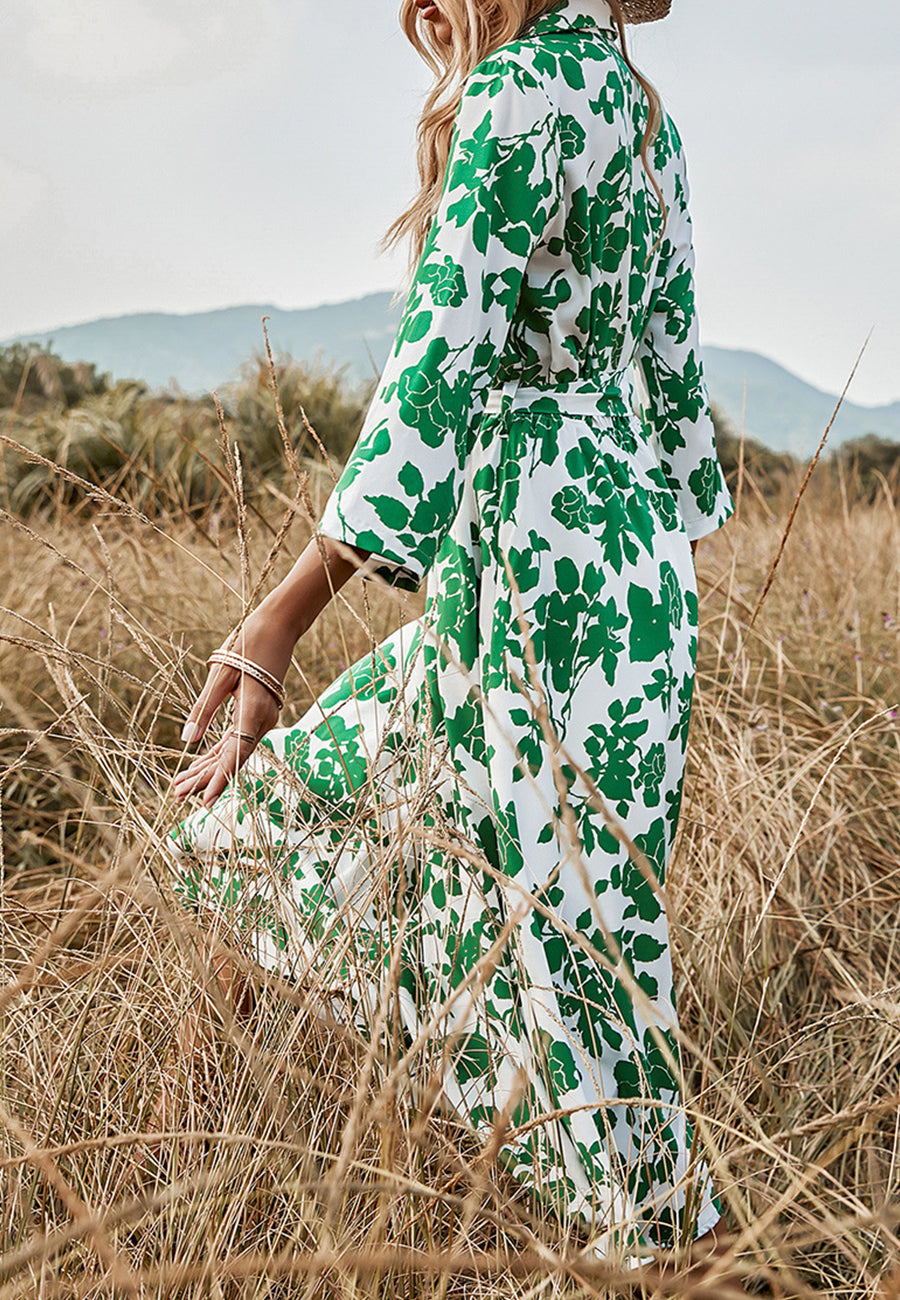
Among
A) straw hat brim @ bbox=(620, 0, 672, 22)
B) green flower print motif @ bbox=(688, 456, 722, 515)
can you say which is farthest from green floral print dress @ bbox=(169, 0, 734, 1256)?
green flower print motif @ bbox=(688, 456, 722, 515)

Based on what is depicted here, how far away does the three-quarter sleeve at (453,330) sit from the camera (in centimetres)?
97

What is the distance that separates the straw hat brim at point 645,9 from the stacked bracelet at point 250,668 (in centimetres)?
90

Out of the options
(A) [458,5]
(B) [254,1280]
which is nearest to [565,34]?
(A) [458,5]

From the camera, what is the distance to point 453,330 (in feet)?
3.21

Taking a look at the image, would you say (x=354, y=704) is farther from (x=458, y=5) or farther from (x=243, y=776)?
(x=458, y=5)

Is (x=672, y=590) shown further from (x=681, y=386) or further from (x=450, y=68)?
→ (x=450, y=68)

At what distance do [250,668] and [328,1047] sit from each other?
51 centimetres

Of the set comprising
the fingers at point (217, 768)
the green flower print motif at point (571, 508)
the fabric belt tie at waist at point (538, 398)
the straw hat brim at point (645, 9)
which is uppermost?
the straw hat brim at point (645, 9)

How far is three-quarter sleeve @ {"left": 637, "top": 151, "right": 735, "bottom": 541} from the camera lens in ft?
4.47

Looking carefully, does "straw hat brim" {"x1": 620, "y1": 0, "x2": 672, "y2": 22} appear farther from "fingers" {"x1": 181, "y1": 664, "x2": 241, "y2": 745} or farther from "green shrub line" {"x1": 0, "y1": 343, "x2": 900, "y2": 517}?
"green shrub line" {"x1": 0, "y1": 343, "x2": 900, "y2": 517}

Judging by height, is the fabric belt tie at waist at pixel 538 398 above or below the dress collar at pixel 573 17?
below

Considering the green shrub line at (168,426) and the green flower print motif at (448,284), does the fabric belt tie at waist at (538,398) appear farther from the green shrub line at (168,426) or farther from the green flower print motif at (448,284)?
the green shrub line at (168,426)

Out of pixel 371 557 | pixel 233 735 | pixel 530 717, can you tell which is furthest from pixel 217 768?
pixel 530 717

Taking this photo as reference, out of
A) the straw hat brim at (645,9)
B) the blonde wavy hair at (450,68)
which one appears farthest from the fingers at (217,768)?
the straw hat brim at (645,9)
